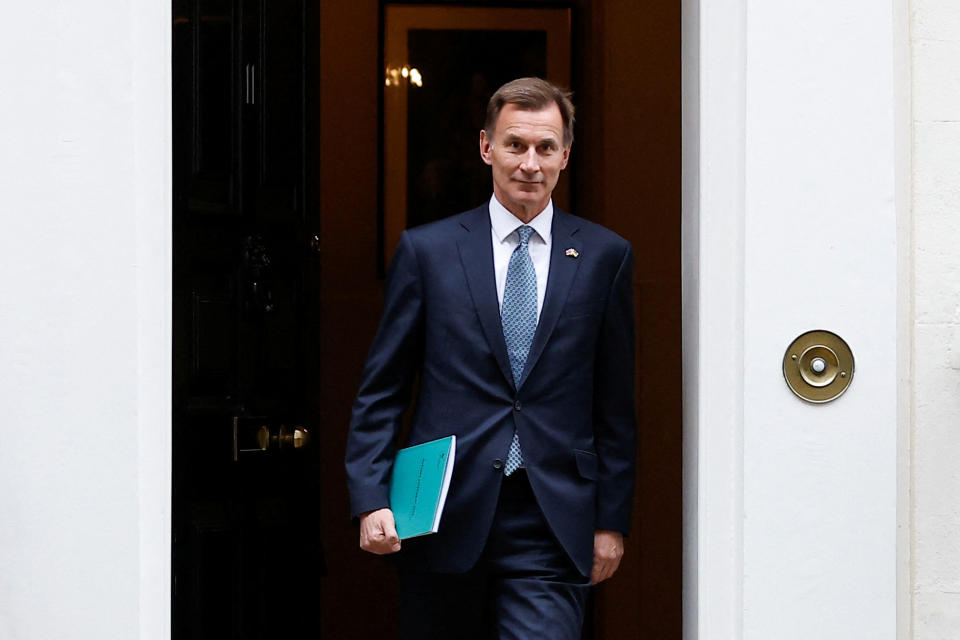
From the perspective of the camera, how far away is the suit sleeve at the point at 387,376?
9.28ft

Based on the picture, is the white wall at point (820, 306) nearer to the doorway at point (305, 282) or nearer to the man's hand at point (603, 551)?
the man's hand at point (603, 551)

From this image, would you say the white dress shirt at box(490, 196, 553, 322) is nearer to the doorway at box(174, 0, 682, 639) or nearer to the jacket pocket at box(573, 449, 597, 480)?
the jacket pocket at box(573, 449, 597, 480)

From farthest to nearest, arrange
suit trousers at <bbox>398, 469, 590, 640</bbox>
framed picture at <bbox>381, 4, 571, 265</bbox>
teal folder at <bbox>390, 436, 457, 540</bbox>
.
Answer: framed picture at <bbox>381, 4, 571, 265</bbox> < suit trousers at <bbox>398, 469, 590, 640</bbox> < teal folder at <bbox>390, 436, 457, 540</bbox>

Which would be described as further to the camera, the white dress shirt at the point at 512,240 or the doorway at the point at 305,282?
the doorway at the point at 305,282

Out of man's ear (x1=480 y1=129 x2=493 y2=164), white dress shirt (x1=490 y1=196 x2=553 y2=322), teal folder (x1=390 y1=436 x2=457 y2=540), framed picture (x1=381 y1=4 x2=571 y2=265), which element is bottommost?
teal folder (x1=390 y1=436 x2=457 y2=540)

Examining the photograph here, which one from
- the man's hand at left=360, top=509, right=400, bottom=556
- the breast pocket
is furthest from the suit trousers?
the breast pocket

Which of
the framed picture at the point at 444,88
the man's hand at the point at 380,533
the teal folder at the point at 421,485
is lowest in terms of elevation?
the man's hand at the point at 380,533

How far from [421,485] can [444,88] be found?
262 cm

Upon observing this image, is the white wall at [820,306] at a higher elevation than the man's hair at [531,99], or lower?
lower

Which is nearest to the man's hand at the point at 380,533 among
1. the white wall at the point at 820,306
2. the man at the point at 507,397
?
the man at the point at 507,397

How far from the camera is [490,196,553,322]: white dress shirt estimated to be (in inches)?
113

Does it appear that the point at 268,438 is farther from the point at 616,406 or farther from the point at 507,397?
the point at 616,406

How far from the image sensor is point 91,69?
2.48 m

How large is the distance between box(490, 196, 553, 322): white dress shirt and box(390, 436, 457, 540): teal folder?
0.41 m
